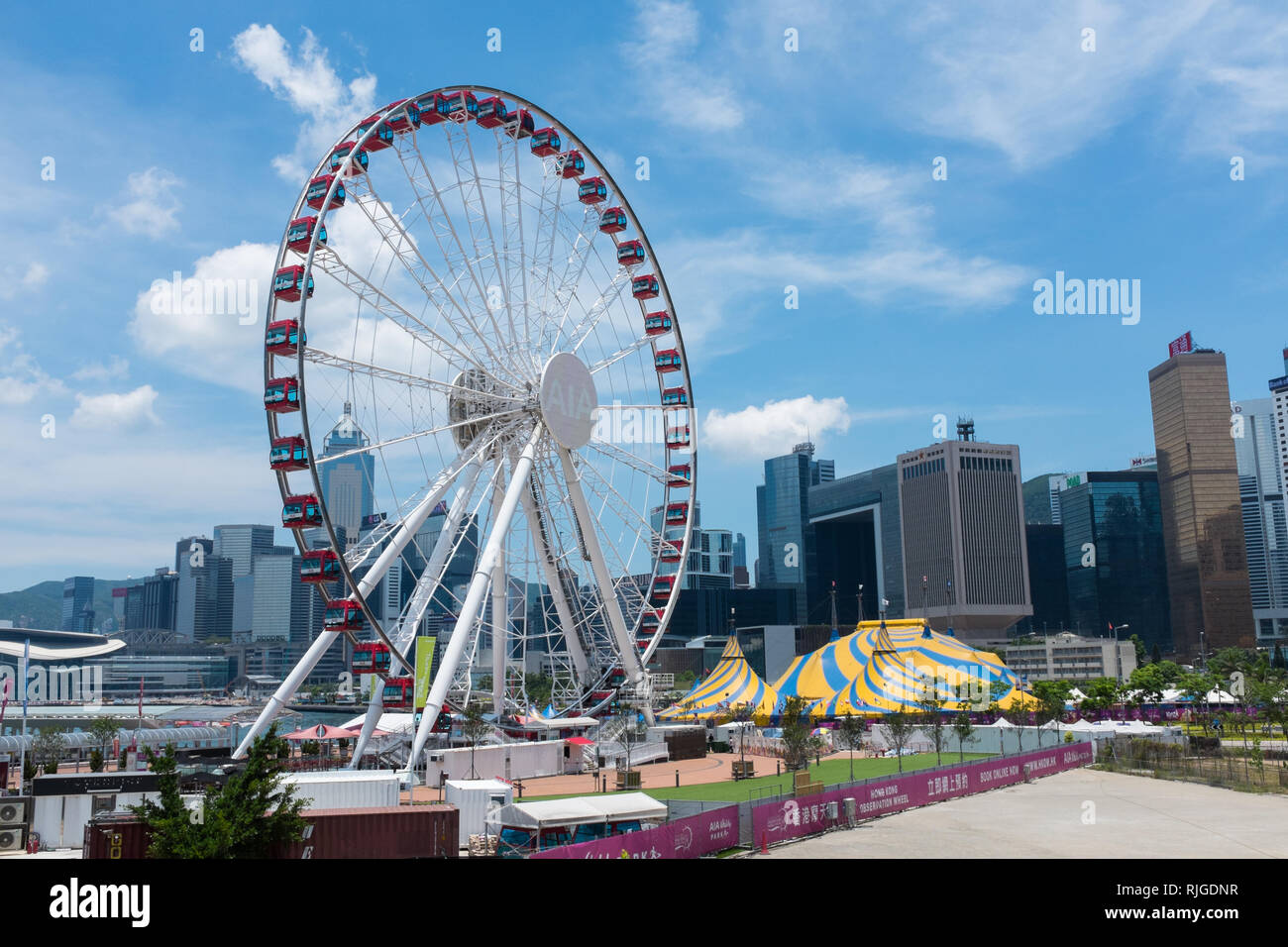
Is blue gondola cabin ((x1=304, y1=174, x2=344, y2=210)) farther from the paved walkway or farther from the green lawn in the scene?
the paved walkway

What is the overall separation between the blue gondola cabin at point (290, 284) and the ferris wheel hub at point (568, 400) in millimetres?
14520

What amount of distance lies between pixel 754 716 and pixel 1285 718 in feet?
121

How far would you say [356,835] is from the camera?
27297mm

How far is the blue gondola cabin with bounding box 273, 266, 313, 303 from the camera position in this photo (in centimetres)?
4678

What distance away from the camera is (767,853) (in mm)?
31359

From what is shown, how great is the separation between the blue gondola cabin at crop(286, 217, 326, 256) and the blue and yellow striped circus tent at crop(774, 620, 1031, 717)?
53620mm

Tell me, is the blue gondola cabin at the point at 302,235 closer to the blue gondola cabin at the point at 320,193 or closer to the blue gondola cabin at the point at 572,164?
the blue gondola cabin at the point at 320,193

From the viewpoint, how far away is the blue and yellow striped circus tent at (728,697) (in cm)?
9562

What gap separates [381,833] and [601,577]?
3611 cm

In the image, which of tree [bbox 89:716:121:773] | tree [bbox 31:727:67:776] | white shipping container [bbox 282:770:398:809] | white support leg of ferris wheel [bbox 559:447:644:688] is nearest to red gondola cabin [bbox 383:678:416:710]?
white shipping container [bbox 282:770:398:809]

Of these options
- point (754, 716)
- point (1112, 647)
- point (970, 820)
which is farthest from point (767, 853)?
point (1112, 647)

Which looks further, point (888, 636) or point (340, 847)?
point (888, 636)

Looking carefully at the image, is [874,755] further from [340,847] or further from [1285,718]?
[340,847]
